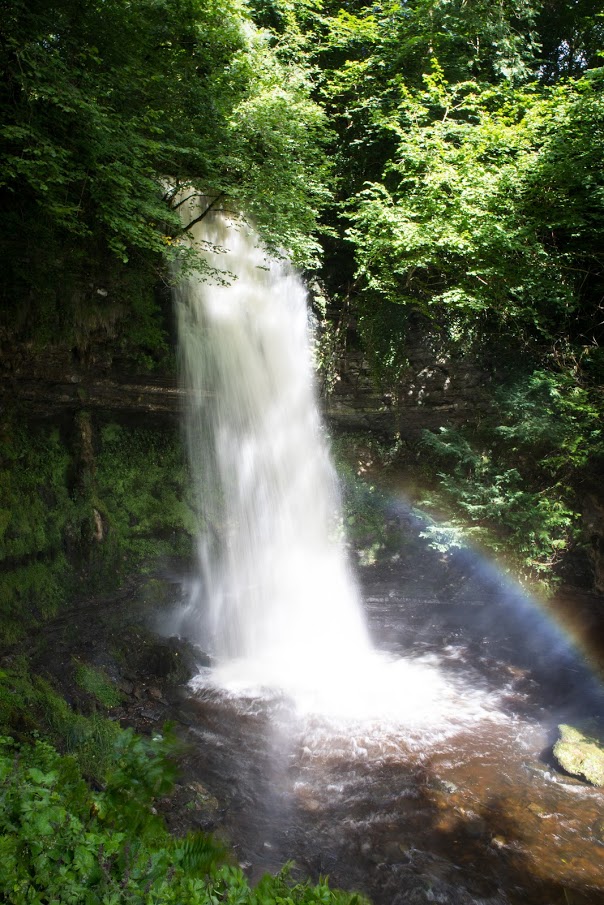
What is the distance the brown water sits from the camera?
203 inches

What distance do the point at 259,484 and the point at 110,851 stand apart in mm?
9747

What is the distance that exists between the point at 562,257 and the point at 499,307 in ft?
4.75

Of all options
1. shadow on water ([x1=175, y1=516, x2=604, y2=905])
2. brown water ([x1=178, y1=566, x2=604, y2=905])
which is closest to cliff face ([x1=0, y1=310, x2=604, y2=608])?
shadow on water ([x1=175, y1=516, x2=604, y2=905])

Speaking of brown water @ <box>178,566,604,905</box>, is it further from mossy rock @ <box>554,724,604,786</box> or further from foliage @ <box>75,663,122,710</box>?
foliage @ <box>75,663,122,710</box>

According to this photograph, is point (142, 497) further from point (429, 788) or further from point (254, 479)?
point (429, 788)

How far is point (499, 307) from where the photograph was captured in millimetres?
10977

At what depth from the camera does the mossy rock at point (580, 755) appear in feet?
21.7

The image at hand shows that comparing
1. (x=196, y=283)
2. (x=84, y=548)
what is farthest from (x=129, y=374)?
(x=84, y=548)

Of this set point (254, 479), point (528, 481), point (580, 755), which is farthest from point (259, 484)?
point (580, 755)

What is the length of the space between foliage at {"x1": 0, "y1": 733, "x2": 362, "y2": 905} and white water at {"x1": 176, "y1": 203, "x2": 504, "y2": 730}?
7304 millimetres

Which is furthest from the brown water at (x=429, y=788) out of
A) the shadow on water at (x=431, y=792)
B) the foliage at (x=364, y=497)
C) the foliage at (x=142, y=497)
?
the foliage at (x=142, y=497)

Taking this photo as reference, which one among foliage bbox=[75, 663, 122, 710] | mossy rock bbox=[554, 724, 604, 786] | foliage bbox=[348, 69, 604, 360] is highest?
foliage bbox=[348, 69, 604, 360]

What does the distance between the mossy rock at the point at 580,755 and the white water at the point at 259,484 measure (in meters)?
2.84

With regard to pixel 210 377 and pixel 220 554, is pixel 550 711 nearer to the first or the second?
pixel 220 554
